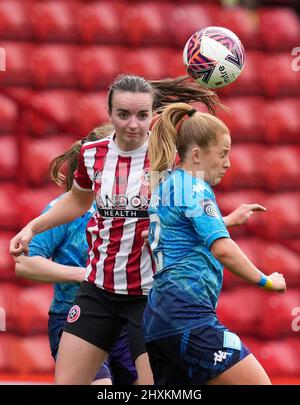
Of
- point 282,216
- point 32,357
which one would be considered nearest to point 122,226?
point 32,357

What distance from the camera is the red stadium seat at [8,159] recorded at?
7.50m

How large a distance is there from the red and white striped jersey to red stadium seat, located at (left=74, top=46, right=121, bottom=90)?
3.49 m

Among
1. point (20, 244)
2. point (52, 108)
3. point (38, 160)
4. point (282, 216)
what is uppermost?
point (52, 108)

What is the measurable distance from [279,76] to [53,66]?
5.39 ft

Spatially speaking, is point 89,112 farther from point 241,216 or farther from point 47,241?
point 241,216

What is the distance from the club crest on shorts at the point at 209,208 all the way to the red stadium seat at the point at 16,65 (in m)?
4.15

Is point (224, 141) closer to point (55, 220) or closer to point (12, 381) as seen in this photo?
point (55, 220)

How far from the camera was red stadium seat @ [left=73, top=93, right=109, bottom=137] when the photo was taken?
305 inches

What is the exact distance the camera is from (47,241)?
4.80 m

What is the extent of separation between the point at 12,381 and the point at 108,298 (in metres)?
2.37

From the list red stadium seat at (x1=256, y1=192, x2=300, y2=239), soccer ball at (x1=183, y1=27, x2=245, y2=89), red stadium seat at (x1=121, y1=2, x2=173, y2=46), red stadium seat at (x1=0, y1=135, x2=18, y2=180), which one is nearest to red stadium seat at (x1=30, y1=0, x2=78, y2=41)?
red stadium seat at (x1=121, y1=2, x2=173, y2=46)

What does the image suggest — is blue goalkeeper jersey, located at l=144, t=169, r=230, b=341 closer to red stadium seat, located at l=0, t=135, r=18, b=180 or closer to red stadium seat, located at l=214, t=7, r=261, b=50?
red stadium seat, located at l=0, t=135, r=18, b=180

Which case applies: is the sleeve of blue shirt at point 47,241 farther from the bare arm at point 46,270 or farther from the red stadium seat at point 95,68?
the red stadium seat at point 95,68
